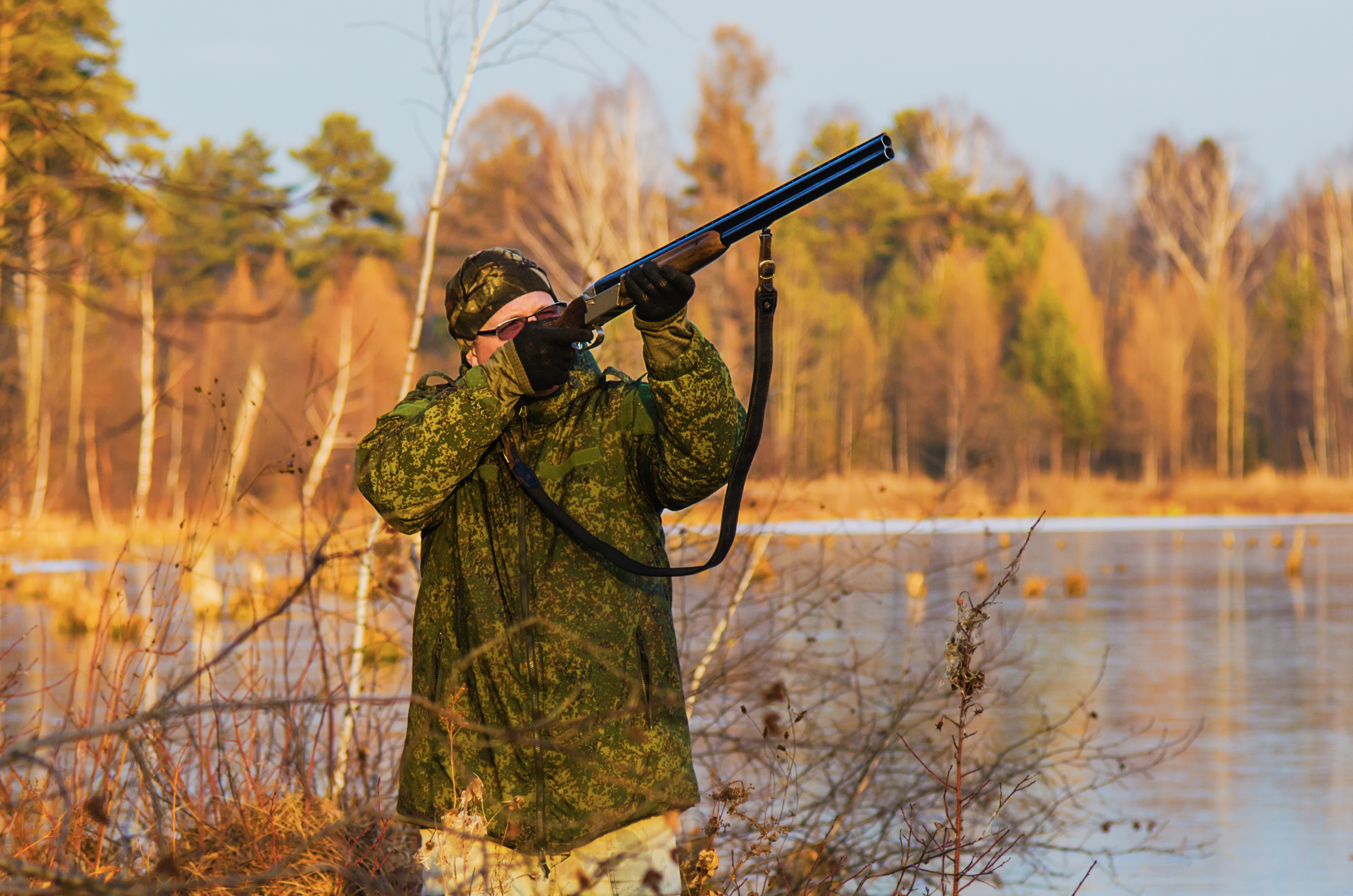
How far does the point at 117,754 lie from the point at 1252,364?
47294 millimetres

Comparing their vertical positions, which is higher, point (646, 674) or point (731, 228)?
point (731, 228)

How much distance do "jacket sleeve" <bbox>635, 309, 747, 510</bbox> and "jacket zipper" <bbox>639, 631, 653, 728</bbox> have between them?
300 millimetres

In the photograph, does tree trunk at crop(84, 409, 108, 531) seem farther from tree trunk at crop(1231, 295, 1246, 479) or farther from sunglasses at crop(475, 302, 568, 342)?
tree trunk at crop(1231, 295, 1246, 479)

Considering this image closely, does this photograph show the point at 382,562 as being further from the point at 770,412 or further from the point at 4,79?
the point at 770,412

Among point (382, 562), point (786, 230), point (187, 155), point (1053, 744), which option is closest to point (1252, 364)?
point (786, 230)

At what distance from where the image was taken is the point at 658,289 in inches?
89.5

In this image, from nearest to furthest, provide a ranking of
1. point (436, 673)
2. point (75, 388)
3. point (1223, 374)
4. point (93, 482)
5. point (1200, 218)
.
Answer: point (436, 673), point (93, 482), point (75, 388), point (1223, 374), point (1200, 218)

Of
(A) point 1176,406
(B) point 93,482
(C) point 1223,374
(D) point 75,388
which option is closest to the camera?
(B) point 93,482

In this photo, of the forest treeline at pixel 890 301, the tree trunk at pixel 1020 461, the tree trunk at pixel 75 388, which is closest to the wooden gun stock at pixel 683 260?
the forest treeline at pixel 890 301

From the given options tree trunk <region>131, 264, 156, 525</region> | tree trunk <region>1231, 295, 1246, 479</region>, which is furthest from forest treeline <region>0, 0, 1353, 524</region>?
tree trunk <region>131, 264, 156, 525</region>

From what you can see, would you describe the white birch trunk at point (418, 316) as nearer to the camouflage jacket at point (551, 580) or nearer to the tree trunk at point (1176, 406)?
the camouflage jacket at point (551, 580)

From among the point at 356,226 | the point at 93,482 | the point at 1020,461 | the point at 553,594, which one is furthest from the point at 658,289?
the point at 1020,461

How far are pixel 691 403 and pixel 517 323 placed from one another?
46 centimetres

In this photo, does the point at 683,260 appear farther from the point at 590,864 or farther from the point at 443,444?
the point at 590,864
